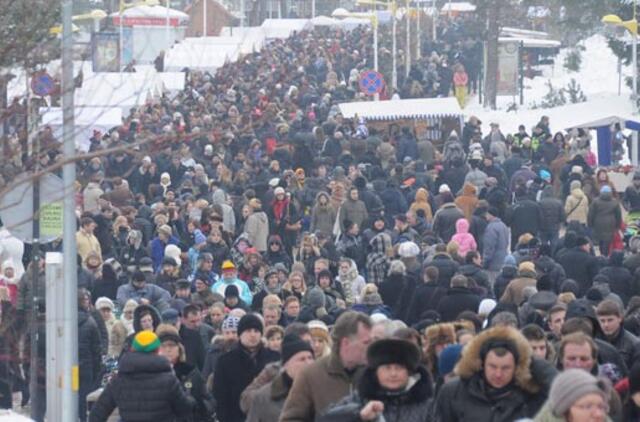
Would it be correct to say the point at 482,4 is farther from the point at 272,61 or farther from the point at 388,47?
the point at 272,61

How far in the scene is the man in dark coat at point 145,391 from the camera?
12477mm

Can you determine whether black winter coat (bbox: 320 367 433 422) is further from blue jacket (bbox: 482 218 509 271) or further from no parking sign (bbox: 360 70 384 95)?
no parking sign (bbox: 360 70 384 95)

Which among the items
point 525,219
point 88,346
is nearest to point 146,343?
point 88,346

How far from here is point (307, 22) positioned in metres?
85.1

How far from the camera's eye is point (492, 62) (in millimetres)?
61812

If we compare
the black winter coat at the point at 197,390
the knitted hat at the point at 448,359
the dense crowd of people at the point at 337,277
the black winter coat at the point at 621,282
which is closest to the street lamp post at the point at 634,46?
the dense crowd of people at the point at 337,277

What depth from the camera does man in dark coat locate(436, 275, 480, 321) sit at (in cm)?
1777

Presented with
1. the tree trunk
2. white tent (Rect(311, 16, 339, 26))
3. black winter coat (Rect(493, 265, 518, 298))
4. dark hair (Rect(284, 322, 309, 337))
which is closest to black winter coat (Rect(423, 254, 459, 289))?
black winter coat (Rect(493, 265, 518, 298))

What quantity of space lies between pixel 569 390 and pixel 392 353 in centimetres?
110

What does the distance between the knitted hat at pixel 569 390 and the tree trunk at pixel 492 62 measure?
52.2 metres

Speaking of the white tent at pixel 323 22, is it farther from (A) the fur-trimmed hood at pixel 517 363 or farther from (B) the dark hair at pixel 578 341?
(A) the fur-trimmed hood at pixel 517 363

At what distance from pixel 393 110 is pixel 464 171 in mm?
9228

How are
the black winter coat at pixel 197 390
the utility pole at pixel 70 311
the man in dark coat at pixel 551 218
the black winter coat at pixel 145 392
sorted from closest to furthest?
the black winter coat at pixel 145 392, the black winter coat at pixel 197 390, the utility pole at pixel 70 311, the man in dark coat at pixel 551 218

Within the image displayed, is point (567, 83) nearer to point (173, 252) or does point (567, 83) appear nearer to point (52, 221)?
point (173, 252)
